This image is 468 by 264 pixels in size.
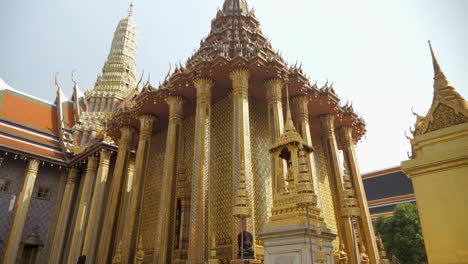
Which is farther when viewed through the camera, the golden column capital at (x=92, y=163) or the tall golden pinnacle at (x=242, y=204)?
the golden column capital at (x=92, y=163)

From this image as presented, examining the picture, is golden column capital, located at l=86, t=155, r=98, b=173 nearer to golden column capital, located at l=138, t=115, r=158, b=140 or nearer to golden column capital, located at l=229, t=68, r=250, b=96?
golden column capital, located at l=138, t=115, r=158, b=140

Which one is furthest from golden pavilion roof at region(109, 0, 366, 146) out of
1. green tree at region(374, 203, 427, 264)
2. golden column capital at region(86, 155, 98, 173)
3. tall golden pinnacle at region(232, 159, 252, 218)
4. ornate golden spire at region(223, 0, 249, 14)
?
green tree at region(374, 203, 427, 264)

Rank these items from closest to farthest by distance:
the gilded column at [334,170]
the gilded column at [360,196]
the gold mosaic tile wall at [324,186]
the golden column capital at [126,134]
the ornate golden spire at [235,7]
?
the gilded column at [360,196]
the gilded column at [334,170]
the gold mosaic tile wall at [324,186]
the golden column capital at [126,134]
the ornate golden spire at [235,7]

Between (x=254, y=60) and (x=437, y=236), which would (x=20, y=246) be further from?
(x=437, y=236)

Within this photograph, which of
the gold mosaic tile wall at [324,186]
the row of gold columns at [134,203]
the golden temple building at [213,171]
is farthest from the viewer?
the gold mosaic tile wall at [324,186]

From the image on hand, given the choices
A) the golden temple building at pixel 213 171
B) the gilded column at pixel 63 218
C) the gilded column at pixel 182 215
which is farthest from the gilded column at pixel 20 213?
the gilded column at pixel 182 215

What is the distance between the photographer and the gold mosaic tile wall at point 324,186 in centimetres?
1334

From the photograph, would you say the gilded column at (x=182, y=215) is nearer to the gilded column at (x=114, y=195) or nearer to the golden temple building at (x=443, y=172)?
the gilded column at (x=114, y=195)

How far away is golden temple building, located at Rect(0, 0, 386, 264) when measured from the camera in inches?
258

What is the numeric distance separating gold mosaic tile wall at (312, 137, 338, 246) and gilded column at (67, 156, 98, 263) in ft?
39.0

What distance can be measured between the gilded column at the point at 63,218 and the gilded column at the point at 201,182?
11.9 m

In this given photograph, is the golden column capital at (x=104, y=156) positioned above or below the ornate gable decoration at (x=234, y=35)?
below

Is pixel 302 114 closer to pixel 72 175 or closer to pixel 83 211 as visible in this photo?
pixel 83 211

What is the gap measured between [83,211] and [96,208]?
4.83 ft
